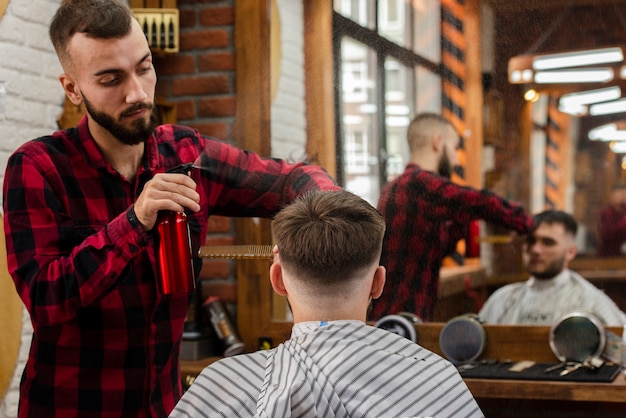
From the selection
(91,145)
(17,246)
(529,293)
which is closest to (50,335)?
(17,246)

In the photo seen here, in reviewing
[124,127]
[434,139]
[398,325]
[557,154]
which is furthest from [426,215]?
[124,127]

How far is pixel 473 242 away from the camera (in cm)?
279

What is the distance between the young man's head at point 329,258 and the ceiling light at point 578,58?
1438 millimetres

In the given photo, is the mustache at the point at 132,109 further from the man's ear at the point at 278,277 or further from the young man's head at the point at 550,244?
the young man's head at the point at 550,244

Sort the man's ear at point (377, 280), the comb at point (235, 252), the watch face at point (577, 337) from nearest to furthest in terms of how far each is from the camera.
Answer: the man's ear at point (377, 280)
the comb at point (235, 252)
the watch face at point (577, 337)

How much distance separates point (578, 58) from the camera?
279cm

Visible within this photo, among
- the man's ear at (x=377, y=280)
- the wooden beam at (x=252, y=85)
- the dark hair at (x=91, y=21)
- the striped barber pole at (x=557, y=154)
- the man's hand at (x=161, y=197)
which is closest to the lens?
the man's ear at (x=377, y=280)

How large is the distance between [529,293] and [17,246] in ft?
5.73

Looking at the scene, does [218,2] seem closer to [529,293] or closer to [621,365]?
[529,293]

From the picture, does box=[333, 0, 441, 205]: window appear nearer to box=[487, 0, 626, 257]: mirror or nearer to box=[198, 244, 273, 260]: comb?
box=[487, 0, 626, 257]: mirror

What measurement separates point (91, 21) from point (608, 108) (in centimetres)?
174

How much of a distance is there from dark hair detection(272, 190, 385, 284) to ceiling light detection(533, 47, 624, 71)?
4.68 ft

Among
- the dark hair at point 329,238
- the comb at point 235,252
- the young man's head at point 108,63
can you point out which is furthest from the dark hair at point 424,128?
the dark hair at point 329,238

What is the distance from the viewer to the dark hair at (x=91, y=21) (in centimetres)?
196
